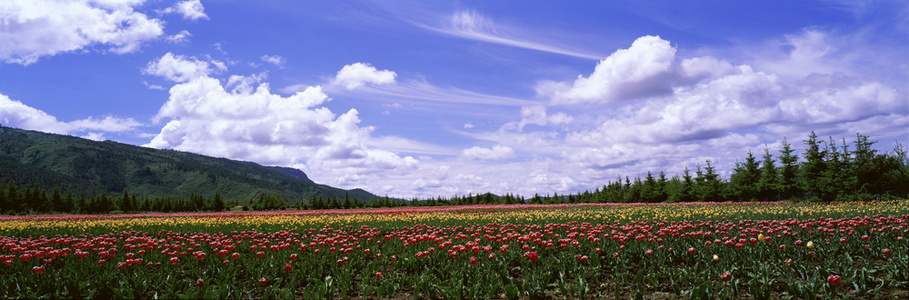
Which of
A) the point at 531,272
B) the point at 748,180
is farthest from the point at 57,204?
the point at 748,180

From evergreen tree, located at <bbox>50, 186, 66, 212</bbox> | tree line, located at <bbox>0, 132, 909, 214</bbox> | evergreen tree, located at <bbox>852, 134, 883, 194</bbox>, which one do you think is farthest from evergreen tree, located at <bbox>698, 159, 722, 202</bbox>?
evergreen tree, located at <bbox>50, 186, 66, 212</bbox>

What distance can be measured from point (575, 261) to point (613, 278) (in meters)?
0.86

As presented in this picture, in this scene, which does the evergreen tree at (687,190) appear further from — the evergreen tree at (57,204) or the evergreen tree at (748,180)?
the evergreen tree at (57,204)

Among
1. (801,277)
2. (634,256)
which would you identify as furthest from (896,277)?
(634,256)

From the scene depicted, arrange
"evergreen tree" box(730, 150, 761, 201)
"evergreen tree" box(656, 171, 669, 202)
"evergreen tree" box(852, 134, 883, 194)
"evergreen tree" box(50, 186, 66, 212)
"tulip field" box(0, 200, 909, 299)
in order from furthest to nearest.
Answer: "evergreen tree" box(50, 186, 66, 212), "evergreen tree" box(656, 171, 669, 202), "evergreen tree" box(730, 150, 761, 201), "evergreen tree" box(852, 134, 883, 194), "tulip field" box(0, 200, 909, 299)

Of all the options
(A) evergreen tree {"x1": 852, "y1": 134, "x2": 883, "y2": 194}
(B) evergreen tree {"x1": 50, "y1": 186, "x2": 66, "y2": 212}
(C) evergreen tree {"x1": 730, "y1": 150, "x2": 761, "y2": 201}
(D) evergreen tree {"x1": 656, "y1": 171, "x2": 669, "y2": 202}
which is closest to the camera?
(A) evergreen tree {"x1": 852, "y1": 134, "x2": 883, "y2": 194}

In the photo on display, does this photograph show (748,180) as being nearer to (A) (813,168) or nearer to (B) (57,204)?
(A) (813,168)

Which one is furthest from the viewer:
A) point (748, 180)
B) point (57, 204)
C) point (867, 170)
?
point (57, 204)

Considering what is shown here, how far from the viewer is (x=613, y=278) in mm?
8898

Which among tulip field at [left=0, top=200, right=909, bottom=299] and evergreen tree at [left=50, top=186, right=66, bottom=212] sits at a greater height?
evergreen tree at [left=50, top=186, right=66, bottom=212]

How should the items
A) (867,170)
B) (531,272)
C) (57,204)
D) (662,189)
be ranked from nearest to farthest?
(531,272) < (867,170) < (662,189) < (57,204)

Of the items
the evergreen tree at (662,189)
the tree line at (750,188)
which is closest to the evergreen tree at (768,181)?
the tree line at (750,188)

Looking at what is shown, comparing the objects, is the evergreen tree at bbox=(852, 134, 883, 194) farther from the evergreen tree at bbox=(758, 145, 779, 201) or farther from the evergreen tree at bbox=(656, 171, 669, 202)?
the evergreen tree at bbox=(656, 171, 669, 202)

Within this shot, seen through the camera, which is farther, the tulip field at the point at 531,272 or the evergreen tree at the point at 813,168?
the evergreen tree at the point at 813,168
